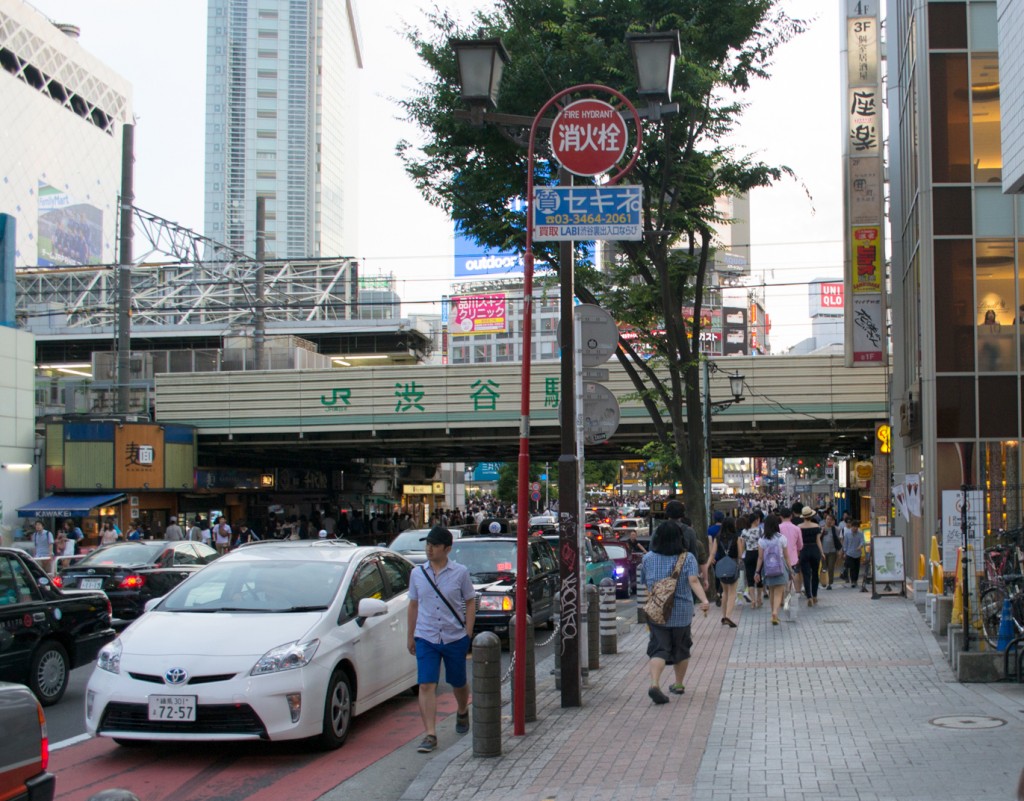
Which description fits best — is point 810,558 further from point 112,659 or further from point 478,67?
point 112,659

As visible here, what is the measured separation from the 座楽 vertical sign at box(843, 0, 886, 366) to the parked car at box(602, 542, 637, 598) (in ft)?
23.3

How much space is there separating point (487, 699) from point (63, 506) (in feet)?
95.8

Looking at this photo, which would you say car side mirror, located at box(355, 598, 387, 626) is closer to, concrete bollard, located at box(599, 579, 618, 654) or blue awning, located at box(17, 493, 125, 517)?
concrete bollard, located at box(599, 579, 618, 654)

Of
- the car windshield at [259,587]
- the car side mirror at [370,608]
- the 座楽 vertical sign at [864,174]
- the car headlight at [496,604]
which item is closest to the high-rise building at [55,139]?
the 座楽 vertical sign at [864,174]

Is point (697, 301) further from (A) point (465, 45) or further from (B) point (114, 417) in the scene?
(B) point (114, 417)

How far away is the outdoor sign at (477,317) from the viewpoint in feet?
264

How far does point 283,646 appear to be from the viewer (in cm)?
795

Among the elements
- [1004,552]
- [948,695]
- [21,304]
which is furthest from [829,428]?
[21,304]

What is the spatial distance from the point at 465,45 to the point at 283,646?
552cm

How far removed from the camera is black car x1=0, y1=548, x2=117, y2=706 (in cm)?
982

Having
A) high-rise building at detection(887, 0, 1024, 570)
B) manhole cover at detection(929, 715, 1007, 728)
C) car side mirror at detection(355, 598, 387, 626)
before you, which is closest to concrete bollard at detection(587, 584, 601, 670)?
car side mirror at detection(355, 598, 387, 626)

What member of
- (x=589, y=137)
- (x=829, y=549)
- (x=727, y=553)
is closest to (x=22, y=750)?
(x=589, y=137)

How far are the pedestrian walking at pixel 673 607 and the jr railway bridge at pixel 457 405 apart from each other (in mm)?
24606

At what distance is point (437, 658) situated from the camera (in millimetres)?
8312
